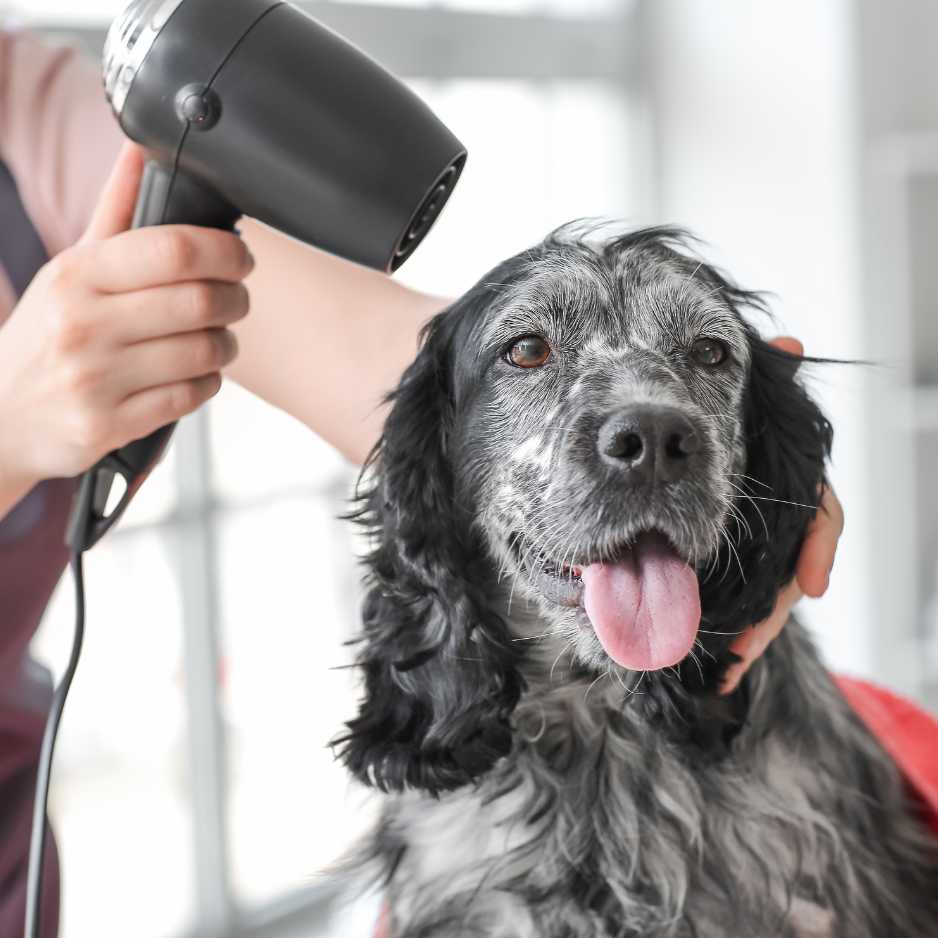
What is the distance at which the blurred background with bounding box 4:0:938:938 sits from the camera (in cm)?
308

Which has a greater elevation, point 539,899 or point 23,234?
point 23,234

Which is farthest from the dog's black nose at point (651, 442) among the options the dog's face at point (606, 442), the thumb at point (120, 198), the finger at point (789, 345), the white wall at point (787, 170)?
the white wall at point (787, 170)

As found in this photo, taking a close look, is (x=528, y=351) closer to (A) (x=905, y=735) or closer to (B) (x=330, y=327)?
(B) (x=330, y=327)

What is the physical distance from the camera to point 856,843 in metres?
1.12

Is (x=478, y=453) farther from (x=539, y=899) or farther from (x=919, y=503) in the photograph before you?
(x=919, y=503)

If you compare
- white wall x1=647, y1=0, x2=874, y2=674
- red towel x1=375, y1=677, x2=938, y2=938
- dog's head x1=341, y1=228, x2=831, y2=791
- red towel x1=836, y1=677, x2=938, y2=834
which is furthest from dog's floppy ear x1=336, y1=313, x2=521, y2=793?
white wall x1=647, y1=0, x2=874, y2=674

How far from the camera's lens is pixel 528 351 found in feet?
3.20

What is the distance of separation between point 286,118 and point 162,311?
166 millimetres

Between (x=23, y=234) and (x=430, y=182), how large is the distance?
546 millimetres

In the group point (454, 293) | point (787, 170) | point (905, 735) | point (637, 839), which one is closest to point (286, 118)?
point (637, 839)

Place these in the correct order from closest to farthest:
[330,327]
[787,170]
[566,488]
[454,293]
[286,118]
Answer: [286,118], [566,488], [330,327], [454,293], [787,170]

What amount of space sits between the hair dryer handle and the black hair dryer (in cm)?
3

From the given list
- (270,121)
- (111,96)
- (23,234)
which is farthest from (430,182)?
(23,234)

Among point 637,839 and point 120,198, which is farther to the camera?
point 637,839
